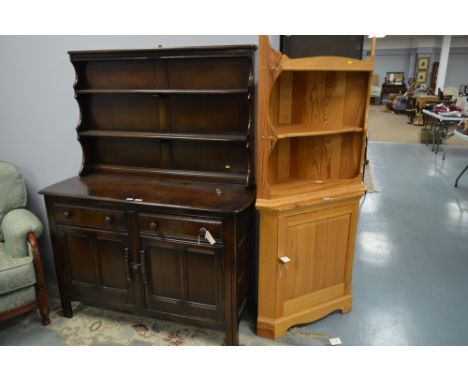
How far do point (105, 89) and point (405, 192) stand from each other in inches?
167

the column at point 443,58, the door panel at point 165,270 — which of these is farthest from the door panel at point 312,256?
the column at point 443,58

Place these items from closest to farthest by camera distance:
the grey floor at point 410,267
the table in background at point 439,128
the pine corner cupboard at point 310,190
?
1. the pine corner cupboard at point 310,190
2. the grey floor at point 410,267
3. the table in background at point 439,128

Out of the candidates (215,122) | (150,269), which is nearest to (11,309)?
(150,269)

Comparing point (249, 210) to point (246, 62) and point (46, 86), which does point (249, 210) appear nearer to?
point (246, 62)

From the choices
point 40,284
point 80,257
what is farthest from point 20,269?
point 80,257

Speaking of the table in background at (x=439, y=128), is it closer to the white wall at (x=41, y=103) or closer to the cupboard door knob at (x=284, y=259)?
the cupboard door knob at (x=284, y=259)

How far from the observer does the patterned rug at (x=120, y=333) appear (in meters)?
2.20

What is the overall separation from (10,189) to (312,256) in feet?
7.15

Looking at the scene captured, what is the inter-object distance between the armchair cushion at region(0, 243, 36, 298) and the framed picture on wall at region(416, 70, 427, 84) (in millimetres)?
16713

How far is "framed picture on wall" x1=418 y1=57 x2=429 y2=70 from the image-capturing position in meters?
14.8

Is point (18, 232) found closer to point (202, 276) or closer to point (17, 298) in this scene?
point (17, 298)

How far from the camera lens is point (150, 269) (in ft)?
6.95

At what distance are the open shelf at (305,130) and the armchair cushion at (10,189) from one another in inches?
75.9

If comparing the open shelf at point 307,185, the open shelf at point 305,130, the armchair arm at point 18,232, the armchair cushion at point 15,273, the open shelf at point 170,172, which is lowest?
the armchair cushion at point 15,273
